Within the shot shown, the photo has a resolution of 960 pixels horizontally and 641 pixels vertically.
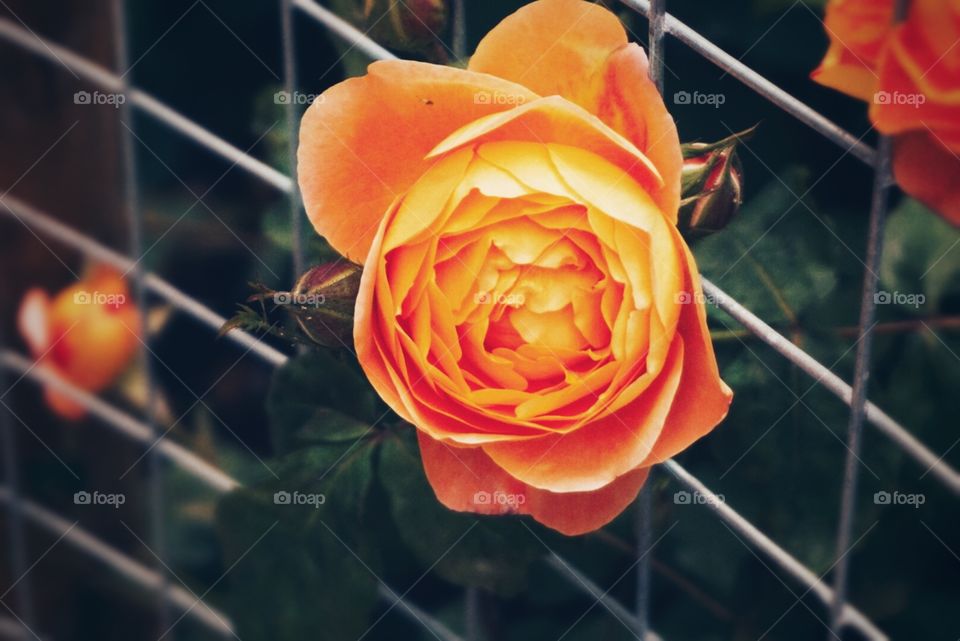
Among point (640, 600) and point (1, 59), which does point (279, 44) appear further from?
point (640, 600)

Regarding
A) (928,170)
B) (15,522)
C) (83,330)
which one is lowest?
(15,522)

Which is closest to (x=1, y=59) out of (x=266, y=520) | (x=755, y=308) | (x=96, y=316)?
(x=96, y=316)

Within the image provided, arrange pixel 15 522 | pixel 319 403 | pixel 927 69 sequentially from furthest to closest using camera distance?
pixel 15 522
pixel 319 403
pixel 927 69

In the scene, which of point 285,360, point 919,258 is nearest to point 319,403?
point 285,360

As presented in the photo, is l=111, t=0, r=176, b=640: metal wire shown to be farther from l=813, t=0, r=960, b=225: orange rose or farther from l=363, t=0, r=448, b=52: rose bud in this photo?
l=813, t=0, r=960, b=225: orange rose

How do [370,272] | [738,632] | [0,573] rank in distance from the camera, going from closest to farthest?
[370,272] < [738,632] < [0,573]

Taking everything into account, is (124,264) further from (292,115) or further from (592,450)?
(592,450)
